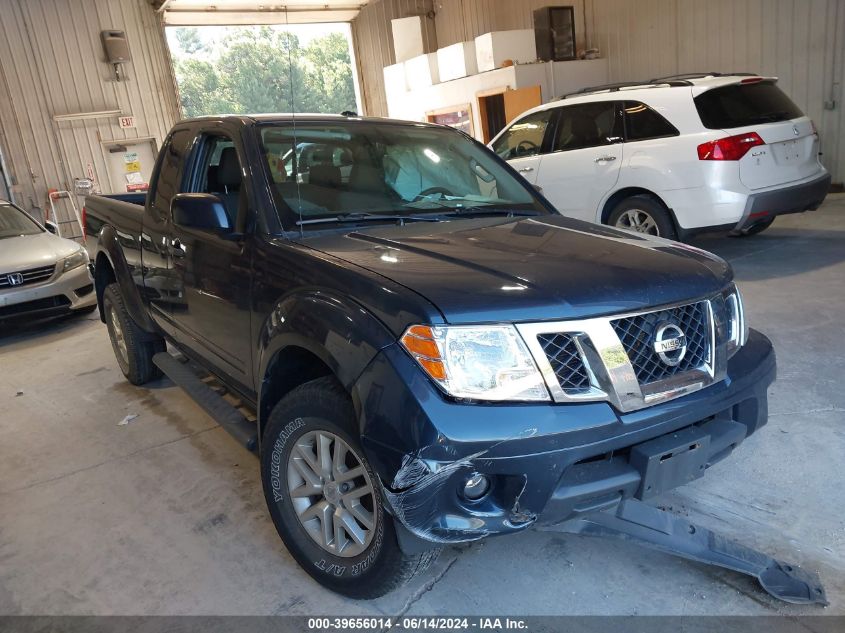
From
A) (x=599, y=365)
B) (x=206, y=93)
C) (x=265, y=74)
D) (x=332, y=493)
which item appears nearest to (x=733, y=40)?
(x=206, y=93)

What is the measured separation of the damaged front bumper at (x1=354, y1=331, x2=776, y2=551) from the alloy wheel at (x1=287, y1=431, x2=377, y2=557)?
0.69ft

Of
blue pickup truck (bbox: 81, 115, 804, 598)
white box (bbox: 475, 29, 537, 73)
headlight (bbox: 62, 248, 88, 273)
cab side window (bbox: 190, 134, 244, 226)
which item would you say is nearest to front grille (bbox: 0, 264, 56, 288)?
headlight (bbox: 62, 248, 88, 273)

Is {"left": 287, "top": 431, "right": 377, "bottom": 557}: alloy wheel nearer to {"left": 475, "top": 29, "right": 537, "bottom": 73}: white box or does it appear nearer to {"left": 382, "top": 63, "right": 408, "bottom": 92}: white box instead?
{"left": 475, "top": 29, "right": 537, "bottom": 73}: white box

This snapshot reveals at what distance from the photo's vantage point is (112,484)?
3104 mm

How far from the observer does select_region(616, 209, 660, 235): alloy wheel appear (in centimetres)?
609

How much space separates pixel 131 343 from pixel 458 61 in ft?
30.3

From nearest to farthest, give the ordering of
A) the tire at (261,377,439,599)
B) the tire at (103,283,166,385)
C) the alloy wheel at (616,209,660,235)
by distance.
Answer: the tire at (261,377,439,599) < the tire at (103,283,166,385) < the alloy wheel at (616,209,660,235)

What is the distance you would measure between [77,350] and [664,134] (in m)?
5.48

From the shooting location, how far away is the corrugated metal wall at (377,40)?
49.8 ft

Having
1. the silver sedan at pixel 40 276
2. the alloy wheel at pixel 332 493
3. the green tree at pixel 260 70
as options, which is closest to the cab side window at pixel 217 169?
the green tree at pixel 260 70

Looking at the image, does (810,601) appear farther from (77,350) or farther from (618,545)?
(77,350)

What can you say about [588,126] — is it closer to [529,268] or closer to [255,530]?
[529,268]

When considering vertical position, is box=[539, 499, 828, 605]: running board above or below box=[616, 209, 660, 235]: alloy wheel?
below

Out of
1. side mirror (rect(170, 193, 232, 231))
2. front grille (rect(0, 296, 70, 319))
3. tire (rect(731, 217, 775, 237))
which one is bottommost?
tire (rect(731, 217, 775, 237))
